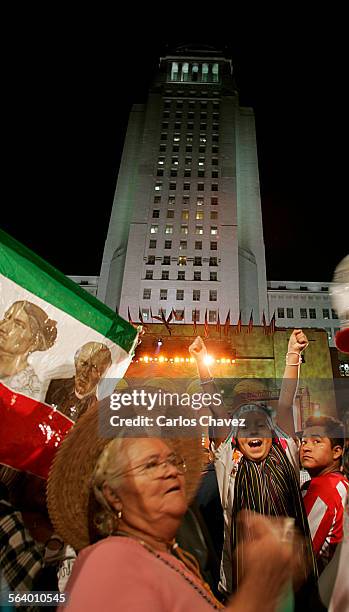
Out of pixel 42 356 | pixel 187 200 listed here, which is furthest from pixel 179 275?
pixel 42 356

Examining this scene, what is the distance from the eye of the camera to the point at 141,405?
7.80 feet

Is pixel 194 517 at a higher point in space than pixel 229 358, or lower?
lower

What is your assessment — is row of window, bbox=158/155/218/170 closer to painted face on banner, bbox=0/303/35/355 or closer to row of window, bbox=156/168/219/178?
row of window, bbox=156/168/219/178

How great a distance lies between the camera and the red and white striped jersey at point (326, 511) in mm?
2990

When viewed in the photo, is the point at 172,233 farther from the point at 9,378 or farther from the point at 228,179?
the point at 9,378

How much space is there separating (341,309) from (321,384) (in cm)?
2495

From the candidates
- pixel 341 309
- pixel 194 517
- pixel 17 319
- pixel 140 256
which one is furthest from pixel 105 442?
pixel 140 256

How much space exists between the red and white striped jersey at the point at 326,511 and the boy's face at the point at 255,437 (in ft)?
2.63

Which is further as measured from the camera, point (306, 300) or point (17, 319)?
point (306, 300)

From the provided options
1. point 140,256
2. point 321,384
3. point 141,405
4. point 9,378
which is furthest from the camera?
point 140,256

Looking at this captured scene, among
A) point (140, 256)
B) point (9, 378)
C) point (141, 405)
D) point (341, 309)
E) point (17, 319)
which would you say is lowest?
point (141, 405)

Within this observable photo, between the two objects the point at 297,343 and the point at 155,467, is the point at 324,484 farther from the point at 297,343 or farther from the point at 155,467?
the point at 155,467

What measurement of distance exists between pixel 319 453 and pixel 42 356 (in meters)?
2.93

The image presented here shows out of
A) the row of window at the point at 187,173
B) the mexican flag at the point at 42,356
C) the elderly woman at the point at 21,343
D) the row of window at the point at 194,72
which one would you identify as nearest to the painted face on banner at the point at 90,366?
the mexican flag at the point at 42,356
